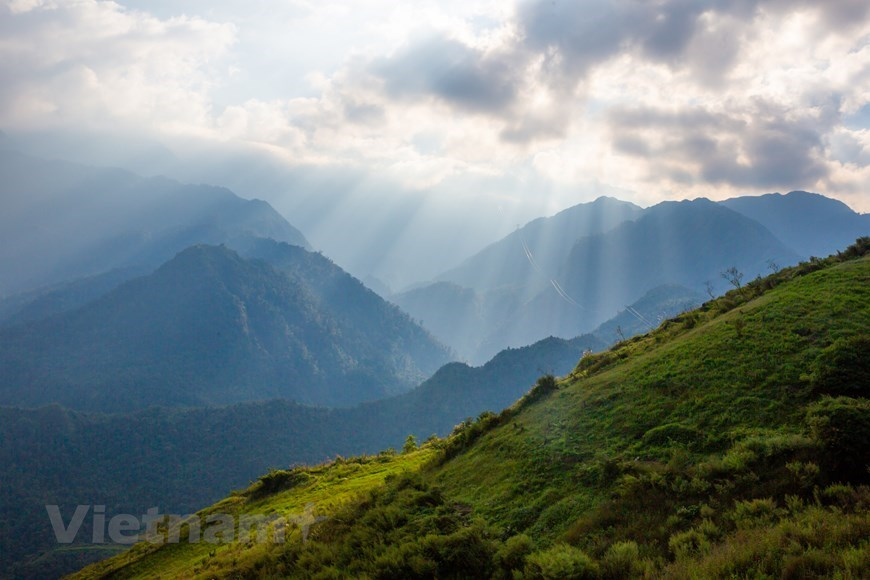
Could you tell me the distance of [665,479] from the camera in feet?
35.2

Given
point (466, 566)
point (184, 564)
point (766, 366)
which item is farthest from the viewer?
point (184, 564)

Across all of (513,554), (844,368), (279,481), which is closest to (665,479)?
(513,554)

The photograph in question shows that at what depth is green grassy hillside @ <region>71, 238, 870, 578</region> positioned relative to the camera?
8469 millimetres

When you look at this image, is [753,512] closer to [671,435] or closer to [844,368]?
[671,435]

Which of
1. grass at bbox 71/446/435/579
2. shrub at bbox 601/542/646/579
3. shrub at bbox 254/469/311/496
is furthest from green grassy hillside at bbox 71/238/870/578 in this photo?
shrub at bbox 254/469/311/496

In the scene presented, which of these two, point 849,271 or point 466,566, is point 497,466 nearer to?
point 466,566

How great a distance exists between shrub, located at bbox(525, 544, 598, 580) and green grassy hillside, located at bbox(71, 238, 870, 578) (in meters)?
0.04

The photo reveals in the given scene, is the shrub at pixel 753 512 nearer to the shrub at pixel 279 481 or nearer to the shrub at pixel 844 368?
the shrub at pixel 844 368

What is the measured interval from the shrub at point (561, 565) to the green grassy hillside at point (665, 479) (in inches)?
1.6

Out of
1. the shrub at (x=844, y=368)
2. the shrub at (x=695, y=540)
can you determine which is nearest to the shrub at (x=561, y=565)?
the shrub at (x=695, y=540)

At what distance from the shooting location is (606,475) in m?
11.9

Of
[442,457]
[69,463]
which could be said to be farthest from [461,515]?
[69,463]

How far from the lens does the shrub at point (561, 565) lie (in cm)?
852

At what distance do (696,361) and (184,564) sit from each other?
67.3 ft
